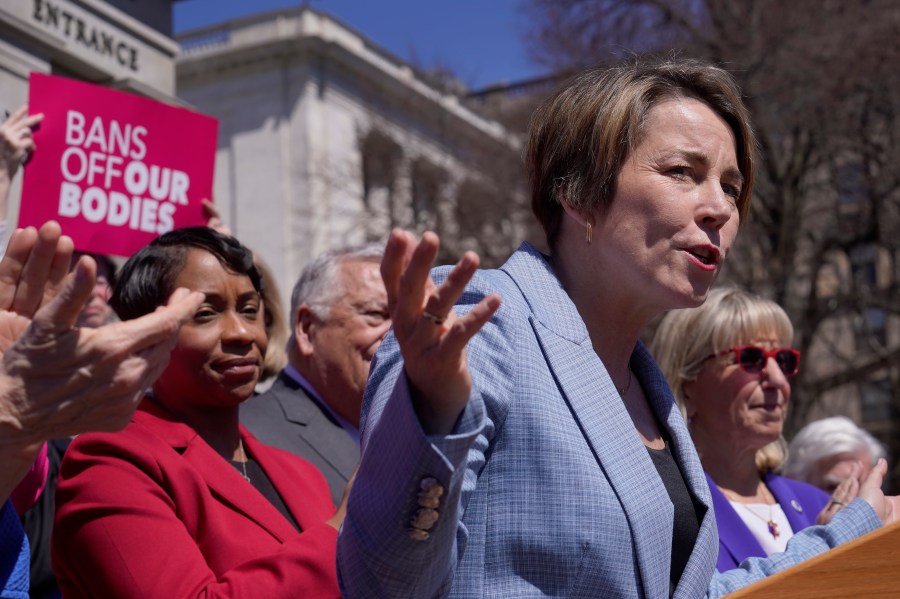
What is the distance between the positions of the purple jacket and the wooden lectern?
149 cm

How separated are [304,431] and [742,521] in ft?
4.69

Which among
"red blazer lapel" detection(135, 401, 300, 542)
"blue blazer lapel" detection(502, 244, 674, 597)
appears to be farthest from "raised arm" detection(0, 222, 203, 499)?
"red blazer lapel" detection(135, 401, 300, 542)

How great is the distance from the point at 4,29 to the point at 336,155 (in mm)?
15041

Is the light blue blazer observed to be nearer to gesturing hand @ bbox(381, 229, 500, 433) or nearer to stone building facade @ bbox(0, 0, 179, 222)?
gesturing hand @ bbox(381, 229, 500, 433)

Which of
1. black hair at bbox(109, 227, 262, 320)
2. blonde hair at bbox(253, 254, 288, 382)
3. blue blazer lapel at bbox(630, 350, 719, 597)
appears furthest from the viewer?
blonde hair at bbox(253, 254, 288, 382)

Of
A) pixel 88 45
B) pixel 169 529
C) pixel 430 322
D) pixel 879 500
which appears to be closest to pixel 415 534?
pixel 430 322

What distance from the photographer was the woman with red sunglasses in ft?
13.0

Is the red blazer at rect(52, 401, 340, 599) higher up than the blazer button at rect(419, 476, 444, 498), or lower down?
lower down

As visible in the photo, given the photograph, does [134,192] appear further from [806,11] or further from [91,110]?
[806,11]

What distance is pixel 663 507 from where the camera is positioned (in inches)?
80.8

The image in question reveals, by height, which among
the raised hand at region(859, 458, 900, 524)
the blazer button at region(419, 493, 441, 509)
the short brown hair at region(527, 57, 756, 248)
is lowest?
the raised hand at region(859, 458, 900, 524)

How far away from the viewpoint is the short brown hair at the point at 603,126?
238 centimetres

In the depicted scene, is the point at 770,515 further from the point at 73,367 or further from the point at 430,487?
the point at 73,367

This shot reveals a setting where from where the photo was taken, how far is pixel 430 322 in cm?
153
